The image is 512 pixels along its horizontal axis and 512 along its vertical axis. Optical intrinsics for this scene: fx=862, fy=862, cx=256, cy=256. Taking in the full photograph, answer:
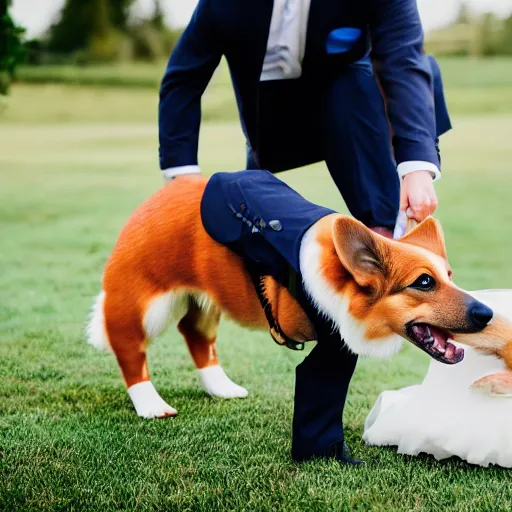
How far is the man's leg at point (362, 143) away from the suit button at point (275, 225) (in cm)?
50

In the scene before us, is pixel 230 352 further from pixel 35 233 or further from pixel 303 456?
pixel 35 233

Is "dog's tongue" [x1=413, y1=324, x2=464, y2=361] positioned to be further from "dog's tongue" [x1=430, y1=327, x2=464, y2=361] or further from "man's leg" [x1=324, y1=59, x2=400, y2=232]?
"man's leg" [x1=324, y1=59, x2=400, y2=232]

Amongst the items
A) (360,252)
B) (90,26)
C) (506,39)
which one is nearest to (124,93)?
(90,26)

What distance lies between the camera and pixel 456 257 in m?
6.92

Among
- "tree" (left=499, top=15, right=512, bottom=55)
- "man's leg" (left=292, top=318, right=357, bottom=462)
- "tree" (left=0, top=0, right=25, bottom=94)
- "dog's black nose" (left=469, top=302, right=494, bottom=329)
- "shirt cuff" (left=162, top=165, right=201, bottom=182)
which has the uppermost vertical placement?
"tree" (left=0, top=0, right=25, bottom=94)

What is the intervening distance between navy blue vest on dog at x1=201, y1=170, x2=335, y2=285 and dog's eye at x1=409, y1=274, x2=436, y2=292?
1.02 ft

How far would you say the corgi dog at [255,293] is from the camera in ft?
6.81

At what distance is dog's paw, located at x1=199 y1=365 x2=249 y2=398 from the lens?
128 inches

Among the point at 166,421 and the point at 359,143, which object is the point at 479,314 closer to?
the point at 359,143

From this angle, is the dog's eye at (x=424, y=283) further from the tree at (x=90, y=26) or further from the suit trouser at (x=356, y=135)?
the tree at (x=90, y=26)

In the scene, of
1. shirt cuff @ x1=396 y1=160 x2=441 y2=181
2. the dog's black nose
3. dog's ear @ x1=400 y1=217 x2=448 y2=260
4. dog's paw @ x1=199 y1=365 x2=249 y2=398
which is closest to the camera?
the dog's black nose

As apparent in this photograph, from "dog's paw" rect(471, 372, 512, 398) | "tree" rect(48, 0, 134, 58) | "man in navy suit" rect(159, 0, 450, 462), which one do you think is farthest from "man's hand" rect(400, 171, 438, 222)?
"tree" rect(48, 0, 134, 58)

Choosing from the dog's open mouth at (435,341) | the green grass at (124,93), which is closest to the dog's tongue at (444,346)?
the dog's open mouth at (435,341)

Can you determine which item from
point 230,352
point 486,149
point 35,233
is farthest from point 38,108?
point 230,352
